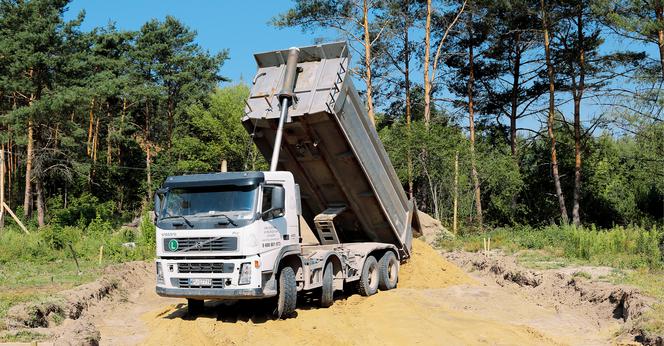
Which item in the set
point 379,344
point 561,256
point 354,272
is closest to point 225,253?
point 379,344

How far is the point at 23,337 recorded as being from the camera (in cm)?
841

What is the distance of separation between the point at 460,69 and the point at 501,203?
25.9ft

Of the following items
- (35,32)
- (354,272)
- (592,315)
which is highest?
(35,32)

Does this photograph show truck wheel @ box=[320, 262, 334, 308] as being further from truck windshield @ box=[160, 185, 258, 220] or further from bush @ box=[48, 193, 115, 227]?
bush @ box=[48, 193, 115, 227]

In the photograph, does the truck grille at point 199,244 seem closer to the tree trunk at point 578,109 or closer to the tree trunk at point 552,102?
the tree trunk at point 552,102

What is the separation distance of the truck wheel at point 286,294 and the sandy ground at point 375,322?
19 centimetres

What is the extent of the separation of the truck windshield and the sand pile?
5686 mm

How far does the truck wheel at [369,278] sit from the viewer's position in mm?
12380

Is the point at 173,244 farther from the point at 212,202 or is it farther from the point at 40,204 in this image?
the point at 40,204

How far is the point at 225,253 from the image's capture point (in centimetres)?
945

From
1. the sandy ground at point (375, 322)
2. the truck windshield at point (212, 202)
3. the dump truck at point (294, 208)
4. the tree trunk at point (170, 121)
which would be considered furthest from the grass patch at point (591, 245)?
the tree trunk at point (170, 121)

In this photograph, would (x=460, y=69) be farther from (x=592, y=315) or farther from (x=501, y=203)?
(x=592, y=315)

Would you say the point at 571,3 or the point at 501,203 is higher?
the point at 571,3

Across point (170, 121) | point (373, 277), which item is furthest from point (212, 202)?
point (170, 121)
